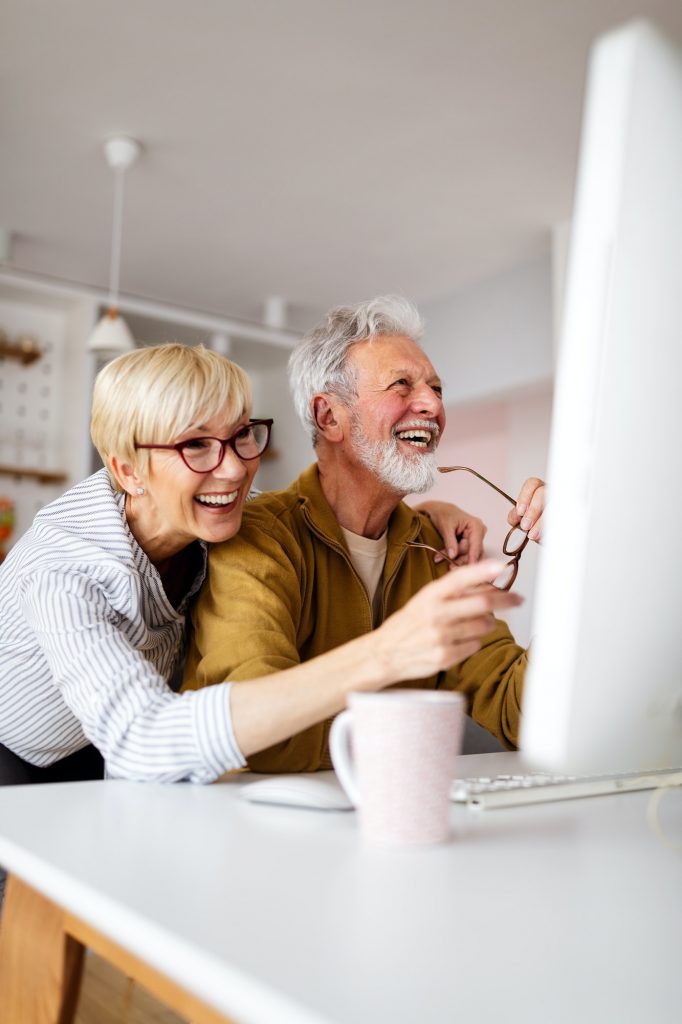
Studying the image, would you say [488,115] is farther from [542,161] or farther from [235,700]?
[235,700]

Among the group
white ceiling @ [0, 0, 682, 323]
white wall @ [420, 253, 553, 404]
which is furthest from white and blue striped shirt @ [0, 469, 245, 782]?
white wall @ [420, 253, 553, 404]

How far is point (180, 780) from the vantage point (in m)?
0.92

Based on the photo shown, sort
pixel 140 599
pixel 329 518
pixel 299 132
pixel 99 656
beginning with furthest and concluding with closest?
1. pixel 299 132
2. pixel 329 518
3. pixel 140 599
4. pixel 99 656

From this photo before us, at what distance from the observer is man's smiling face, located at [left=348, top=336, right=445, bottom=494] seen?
5.23 ft

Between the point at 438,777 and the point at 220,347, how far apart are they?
5155mm

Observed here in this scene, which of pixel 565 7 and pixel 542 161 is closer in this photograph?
pixel 565 7

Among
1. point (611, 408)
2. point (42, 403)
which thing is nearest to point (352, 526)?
point (611, 408)

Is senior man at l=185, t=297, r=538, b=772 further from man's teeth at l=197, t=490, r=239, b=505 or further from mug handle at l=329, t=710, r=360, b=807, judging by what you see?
mug handle at l=329, t=710, r=360, b=807

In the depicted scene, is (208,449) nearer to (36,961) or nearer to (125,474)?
(125,474)

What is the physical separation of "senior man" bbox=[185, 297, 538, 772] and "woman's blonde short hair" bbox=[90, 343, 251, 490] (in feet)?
0.59

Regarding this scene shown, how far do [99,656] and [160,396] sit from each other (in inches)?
14.6

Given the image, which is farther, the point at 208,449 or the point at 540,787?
the point at 208,449

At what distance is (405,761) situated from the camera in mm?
659

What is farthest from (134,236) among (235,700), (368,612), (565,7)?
(235,700)
